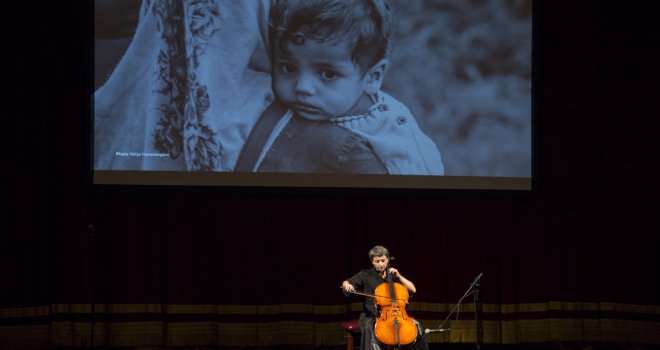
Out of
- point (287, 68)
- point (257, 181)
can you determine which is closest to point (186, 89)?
point (287, 68)

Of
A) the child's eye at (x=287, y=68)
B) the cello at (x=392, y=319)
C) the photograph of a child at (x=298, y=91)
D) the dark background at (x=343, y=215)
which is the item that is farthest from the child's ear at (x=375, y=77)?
the cello at (x=392, y=319)

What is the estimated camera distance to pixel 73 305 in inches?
223

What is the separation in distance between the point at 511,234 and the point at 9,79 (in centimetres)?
462

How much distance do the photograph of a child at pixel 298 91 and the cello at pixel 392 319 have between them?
4.89 feet

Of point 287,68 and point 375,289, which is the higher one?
point 287,68

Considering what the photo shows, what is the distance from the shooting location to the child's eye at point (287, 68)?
557 cm

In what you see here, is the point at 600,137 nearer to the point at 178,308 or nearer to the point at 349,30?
the point at 349,30

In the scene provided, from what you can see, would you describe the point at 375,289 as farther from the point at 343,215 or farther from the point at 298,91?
the point at 298,91

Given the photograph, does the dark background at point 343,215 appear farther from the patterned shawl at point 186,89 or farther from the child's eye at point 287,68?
the child's eye at point 287,68

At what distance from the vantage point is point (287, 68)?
18.3 ft

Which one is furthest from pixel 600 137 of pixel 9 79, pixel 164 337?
pixel 9 79

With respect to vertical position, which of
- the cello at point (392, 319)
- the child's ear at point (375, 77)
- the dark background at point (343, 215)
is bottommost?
the cello at point (392, 319)

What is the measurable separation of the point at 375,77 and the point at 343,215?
1247mm

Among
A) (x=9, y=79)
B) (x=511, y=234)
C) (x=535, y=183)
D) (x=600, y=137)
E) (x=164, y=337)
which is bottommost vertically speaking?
(x=164, y=337)
